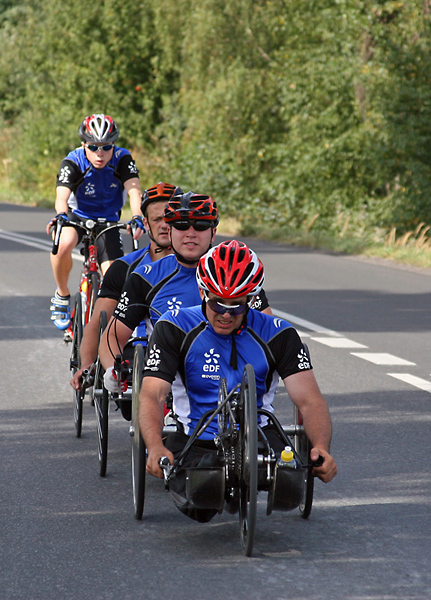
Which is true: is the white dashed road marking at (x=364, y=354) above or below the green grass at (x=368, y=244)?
above

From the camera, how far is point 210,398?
541 cm

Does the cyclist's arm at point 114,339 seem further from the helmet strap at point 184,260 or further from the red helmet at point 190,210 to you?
the red helmet at point 190,210

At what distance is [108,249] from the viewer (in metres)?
9.18

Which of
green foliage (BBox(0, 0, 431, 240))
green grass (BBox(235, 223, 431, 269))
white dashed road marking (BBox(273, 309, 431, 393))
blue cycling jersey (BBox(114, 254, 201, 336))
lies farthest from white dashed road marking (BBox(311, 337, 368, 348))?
green foliage (BBox(0, 0, 431, 240))

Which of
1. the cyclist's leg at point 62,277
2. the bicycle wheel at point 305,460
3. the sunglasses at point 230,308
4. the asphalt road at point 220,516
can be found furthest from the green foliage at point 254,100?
the sunglasses at point 230,308

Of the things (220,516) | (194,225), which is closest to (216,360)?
(220,516)

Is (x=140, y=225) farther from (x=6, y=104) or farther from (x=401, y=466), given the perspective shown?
(x=6, y=104)

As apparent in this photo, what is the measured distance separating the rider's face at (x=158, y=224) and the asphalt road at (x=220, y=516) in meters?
1.32

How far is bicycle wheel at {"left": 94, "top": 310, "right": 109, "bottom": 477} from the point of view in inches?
256

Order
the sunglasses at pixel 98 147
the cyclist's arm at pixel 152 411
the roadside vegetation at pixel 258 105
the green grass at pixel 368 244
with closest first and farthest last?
the cyclist's arm at pixel 152 411, the sunglasses at pixel 98 147, the green grass at pixel 368 244, the roadside vegetation at pixel 258 105

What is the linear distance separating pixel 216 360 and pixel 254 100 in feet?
100

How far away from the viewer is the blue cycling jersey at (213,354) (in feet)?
17.5

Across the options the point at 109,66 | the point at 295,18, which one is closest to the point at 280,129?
the point at 295,18

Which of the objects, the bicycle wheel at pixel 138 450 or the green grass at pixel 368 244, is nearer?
the bicycle wheel at pixel 138 450
